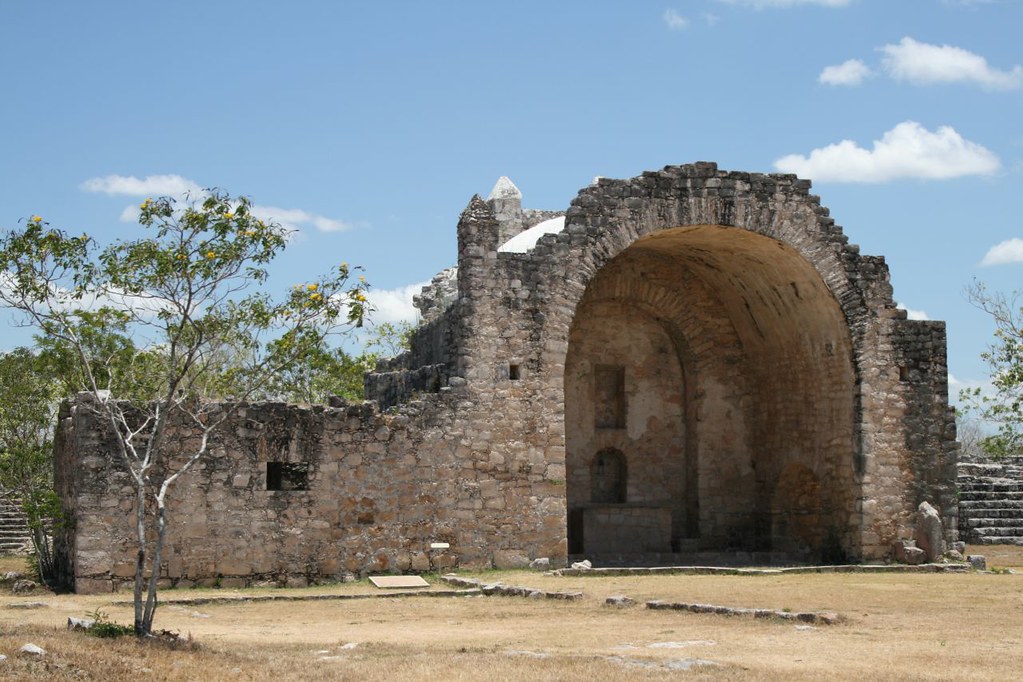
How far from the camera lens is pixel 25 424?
20.4 m

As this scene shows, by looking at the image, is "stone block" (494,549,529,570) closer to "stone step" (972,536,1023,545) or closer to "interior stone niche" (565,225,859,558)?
"interior stone niche" (565,225,859,558)

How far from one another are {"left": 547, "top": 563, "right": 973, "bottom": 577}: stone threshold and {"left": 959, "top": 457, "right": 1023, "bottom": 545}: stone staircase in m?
7.56

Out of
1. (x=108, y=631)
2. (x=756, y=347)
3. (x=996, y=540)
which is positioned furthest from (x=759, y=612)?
(x=996, y=540)

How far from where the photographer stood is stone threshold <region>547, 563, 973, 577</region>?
17.4 m

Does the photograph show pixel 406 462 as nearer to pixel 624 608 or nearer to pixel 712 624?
pixel 624 608

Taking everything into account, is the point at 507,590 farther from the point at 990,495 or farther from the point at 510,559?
the point at 990,495

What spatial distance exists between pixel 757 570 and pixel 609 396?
5.74 m

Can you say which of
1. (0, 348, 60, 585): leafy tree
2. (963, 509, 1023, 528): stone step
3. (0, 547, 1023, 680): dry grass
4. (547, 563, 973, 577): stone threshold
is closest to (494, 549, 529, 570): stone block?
(547, 563, 973, 577): stone threshold

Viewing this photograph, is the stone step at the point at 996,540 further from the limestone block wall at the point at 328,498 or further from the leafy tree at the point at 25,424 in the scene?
the leafy tree at the point at 25,424

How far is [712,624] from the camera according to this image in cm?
1230

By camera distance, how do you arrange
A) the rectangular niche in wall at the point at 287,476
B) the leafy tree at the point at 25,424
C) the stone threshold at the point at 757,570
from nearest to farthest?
the rectangular niche in wall at the point at 287,476
the stone threshold at the point at 757,570
the leafy tree at the point at 25,424

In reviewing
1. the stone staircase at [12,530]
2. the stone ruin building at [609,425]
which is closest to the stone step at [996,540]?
the stone ruin building at [609,425]

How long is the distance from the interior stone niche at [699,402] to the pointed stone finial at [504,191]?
5.07 m

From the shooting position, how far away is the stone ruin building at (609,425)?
16.8m
